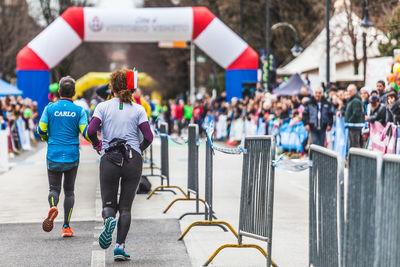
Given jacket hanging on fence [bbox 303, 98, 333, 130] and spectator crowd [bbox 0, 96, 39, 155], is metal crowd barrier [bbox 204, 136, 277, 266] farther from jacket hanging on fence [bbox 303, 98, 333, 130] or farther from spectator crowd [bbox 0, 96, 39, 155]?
spectator crowd [bbox 0, 96, 39, 155]

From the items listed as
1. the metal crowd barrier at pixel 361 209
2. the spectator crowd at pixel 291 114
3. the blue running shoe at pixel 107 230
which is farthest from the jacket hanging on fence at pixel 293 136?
the metal crowd barrier at pixel 361 209

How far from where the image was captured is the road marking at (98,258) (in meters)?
7.15

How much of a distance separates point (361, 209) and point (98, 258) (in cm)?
369

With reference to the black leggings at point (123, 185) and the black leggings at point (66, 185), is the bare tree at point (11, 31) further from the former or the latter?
the black leggings at point (123, 185)

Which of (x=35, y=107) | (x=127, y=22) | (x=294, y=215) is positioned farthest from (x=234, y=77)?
(x=294, y=215)

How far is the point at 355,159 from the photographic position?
438 centimetres

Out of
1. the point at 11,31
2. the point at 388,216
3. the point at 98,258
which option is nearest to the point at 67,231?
the point at 98,258

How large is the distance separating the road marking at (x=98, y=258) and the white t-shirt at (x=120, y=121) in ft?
3.35

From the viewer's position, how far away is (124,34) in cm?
2817

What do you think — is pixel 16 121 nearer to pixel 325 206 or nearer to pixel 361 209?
pixel 325 206

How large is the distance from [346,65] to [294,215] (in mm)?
31718

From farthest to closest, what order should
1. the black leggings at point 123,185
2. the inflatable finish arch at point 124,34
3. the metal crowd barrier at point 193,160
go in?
the inflatable finish arch at point 124,34
the metal crowd barrier at point 193,160
the black leggings at point 123,185

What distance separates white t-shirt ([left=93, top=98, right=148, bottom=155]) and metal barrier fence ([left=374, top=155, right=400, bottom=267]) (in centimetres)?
354

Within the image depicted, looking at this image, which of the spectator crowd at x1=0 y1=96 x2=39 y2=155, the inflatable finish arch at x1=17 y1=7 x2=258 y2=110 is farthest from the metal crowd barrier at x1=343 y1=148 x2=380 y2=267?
the inflatable finish arch at x1=17 y1=7 x2=258 y2=110
